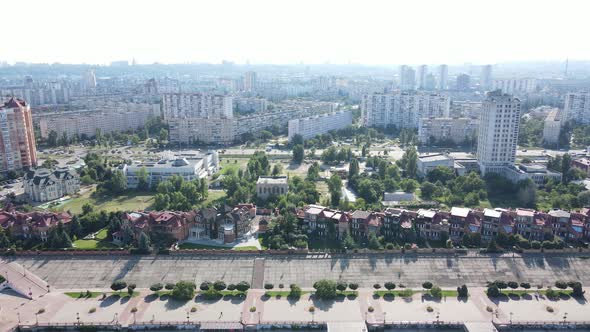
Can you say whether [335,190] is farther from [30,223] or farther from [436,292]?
[30,223]

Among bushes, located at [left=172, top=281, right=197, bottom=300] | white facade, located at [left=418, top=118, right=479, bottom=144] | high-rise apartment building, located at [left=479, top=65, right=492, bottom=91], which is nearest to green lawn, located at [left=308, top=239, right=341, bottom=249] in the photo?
bushes, located at [left=172, top=281, right=197, bottom=300]

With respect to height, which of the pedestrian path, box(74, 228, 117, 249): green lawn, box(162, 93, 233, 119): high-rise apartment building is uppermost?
box(162, 93, 233, 119): high-rise apartment building

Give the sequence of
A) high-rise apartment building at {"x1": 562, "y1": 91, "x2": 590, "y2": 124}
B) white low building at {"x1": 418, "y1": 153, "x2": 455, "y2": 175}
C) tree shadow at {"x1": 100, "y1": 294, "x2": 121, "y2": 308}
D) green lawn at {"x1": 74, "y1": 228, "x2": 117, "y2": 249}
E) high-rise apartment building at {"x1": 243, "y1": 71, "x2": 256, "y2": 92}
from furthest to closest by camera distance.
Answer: high-rise apartment building at {"x1": 243, "y1": 71, "x2": 256, "y2": 92}
high-rise apartment building at {"x1": 562, "y1": 91, "x2": 590, "y2": 124}
white low building at {"x1": 418, "y1": 153, "x2": 455, "y2": 175}
green lawn at {"x1": 74, "y1": 228, "x2": 117, "y2": 249}
tree shadow at {"x1": 100, "y1": 294, "x2": 121, "y2": 308}

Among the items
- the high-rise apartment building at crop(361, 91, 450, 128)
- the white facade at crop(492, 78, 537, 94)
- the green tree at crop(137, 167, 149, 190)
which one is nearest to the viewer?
the green tree at crop(137, 167, 149, 190)

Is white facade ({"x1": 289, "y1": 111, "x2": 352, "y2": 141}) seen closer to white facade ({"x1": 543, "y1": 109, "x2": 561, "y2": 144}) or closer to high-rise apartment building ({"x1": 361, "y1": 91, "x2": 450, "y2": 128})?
high-rise apartment building ({"x1": 361, "y1": 91, "x2": 450, "y2": 128})

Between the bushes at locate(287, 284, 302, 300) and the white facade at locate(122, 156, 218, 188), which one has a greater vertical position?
the white facade at locate(122, 156, 218, 188)

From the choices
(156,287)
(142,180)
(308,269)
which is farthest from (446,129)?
(156,287)
